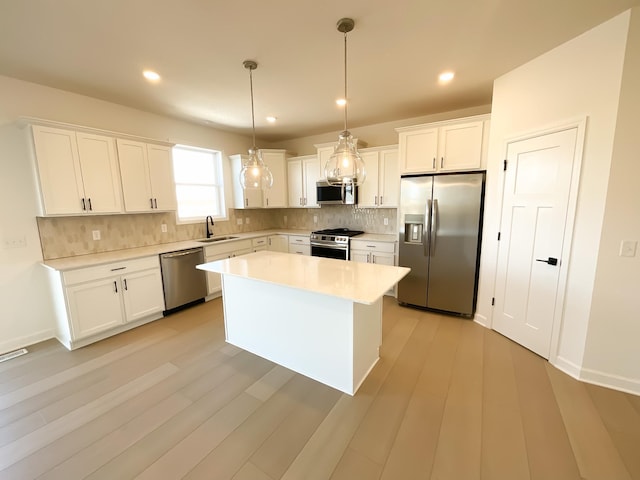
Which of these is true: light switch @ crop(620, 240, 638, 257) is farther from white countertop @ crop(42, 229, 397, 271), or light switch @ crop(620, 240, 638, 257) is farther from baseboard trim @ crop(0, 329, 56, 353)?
baseboard trim @ crop(0, 329, 56, 353)

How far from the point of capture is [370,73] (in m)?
2.68

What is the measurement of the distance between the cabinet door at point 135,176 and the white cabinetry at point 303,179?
2.43m

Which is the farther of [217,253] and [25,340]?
[217,253]

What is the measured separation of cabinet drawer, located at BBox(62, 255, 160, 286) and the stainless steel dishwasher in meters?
0.15

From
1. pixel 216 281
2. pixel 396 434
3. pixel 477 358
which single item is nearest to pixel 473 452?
pixel 396 434

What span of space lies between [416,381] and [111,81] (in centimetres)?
413

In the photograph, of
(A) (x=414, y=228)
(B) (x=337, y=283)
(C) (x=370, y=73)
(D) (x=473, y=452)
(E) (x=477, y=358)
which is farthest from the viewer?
(A) (x=414, y=228)

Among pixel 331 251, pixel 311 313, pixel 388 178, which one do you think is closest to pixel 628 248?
pixel 311 313

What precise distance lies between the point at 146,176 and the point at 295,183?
2468 mm

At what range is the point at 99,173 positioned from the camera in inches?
120

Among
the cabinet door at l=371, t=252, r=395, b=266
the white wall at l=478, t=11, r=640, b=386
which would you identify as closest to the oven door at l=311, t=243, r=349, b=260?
the cabinet door at l=371, t=252, r=395, b=266

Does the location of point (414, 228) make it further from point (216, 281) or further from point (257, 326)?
point (216, 281)

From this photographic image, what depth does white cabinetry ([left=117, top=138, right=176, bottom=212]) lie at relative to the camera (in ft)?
10.7

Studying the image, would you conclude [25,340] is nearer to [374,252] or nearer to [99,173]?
[99,173]
